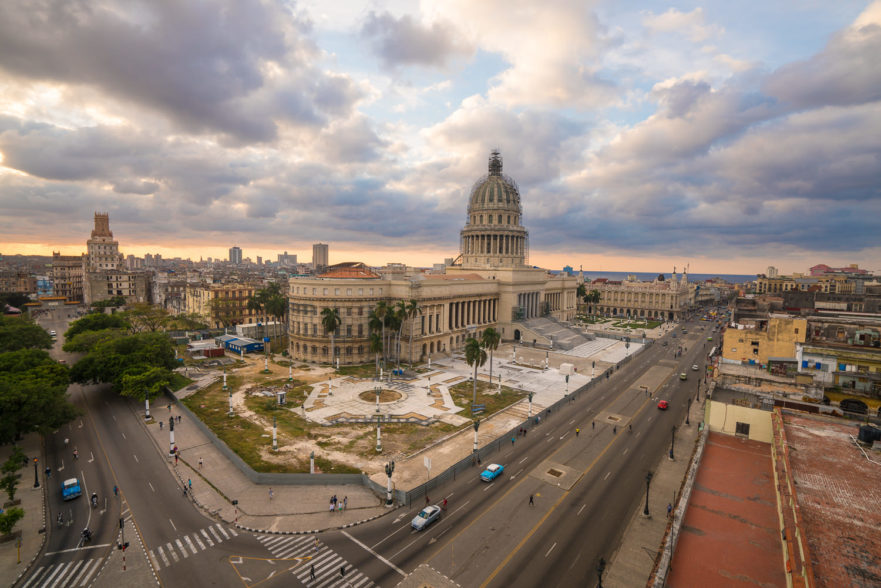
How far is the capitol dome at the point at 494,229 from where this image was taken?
13038cm

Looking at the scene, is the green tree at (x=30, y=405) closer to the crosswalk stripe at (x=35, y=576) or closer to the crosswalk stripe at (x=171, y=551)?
the crosswalk stripe at (x=35, y=576)

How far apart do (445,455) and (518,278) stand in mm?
75843

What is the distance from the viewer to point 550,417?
56969mm

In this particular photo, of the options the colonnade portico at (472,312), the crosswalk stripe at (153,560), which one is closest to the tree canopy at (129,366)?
the crosswalk stripe at (153,560)

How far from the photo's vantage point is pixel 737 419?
43.5 m

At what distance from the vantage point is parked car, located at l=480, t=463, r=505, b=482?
1565 inches

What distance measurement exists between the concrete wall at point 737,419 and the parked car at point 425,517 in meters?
32.5

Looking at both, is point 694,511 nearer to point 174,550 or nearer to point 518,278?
point 174,550

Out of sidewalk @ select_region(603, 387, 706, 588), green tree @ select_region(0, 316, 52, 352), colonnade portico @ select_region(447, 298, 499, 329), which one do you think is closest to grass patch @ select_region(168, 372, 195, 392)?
green tree @ select_region(0, 316, 52, 352)

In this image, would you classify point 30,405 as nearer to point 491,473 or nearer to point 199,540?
point 199,540

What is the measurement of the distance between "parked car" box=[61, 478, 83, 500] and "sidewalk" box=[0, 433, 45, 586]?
152 cm

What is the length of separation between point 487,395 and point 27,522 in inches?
2086

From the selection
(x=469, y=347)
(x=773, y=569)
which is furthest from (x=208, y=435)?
(x=773, y=569)

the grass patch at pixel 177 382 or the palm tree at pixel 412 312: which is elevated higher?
the palm tree at pixel 412 312
